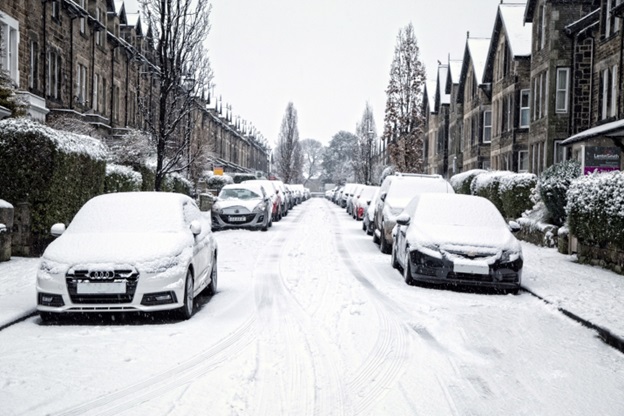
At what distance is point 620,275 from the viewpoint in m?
12.7

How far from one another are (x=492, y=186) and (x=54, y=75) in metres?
17.5

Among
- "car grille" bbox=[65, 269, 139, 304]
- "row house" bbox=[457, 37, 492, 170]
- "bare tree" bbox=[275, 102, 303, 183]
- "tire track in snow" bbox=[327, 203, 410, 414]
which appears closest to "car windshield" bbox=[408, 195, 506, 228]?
"tire track in snow" bbox=[327, 203, 410, 414]

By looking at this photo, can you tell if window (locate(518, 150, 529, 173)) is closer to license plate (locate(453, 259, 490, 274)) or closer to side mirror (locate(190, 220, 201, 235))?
license plate (locate(453, 259, 490, 274))

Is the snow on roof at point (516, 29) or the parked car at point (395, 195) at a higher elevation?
the snow on roof at point (516, 29)

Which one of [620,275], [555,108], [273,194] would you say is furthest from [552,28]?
[620,275]

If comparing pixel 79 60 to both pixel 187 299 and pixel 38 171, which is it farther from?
pixel 187 299

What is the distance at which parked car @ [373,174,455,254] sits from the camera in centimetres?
1672

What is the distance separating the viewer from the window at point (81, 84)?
3106cm

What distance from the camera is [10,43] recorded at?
23.5 meters

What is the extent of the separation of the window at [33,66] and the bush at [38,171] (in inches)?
500

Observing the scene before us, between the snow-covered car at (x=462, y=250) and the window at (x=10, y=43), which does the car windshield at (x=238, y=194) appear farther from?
the snow-covered car at (x=462, y=250)

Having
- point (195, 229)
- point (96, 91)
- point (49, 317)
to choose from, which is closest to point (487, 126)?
point (96, 91)

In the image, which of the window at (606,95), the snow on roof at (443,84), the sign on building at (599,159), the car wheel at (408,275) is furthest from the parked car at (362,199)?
the snow on roof at (443,84)

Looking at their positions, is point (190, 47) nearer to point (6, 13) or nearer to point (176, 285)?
point (6, 13)
